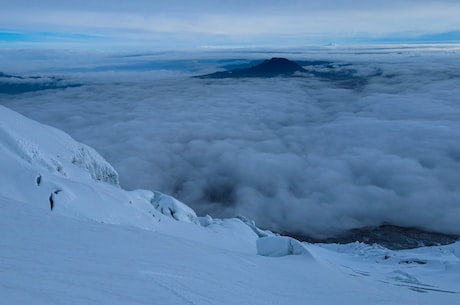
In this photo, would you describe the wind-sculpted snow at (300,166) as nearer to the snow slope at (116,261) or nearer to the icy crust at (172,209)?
the icy crust at (172,209)

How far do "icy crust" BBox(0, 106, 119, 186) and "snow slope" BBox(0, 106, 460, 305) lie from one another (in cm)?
9

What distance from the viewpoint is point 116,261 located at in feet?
24.9

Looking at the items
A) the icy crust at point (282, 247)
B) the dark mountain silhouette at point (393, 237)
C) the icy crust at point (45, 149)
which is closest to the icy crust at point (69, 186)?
the icy crust at point (45, 149)

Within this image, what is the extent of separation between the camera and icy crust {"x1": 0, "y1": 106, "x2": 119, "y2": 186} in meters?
16.7

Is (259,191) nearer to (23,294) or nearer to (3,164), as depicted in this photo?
(3,164)

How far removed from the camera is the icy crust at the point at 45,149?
16.7 m

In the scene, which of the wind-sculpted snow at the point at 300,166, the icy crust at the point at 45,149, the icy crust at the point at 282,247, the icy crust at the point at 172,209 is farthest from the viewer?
the wind-sculpted snow at the point at 300,166

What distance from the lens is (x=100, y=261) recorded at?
740 centimetres

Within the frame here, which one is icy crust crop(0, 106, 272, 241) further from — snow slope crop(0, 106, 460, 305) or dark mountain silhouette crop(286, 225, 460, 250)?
dark mountain silhouette crop(286, 225, 460, 250)

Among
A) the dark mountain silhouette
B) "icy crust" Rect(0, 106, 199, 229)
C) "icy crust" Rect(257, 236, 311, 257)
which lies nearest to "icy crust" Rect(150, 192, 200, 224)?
"icy crust" Rect(0, 106, 199, 229)

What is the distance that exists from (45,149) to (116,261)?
46.2 feet

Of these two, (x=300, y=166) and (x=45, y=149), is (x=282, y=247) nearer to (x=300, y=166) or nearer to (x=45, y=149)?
(x=45, y=149)

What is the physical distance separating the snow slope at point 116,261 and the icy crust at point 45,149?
92 mm

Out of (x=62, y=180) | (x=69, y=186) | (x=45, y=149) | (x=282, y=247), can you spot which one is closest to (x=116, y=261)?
(x=282, y=247)
